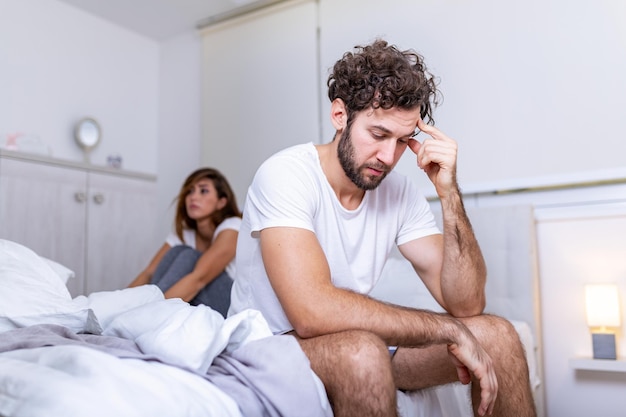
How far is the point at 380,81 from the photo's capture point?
1.60 m

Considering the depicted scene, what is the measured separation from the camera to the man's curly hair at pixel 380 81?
159cm

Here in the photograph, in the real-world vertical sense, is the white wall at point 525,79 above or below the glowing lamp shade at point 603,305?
above

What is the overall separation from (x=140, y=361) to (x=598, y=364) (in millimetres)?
1883

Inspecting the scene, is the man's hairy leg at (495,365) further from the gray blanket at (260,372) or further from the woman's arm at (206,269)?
the woman's arm at (206,269)

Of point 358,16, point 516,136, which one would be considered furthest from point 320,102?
point 516,136

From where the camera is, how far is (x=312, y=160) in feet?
5.43

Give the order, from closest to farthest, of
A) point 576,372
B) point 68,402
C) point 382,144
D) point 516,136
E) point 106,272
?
point 68,402, point 382,144, point 576,372, point 516,136, point 106,272

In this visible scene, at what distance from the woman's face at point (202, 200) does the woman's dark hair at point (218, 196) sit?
2 centimetres

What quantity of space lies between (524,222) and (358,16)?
1454 mm

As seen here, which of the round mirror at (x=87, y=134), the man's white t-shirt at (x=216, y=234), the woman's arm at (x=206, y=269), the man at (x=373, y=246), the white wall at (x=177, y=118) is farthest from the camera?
the white wall at (x=177, y=118)

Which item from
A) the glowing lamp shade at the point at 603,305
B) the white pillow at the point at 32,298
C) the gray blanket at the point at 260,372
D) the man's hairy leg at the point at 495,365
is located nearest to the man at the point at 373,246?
the man's hairy leg at the point at 495,365

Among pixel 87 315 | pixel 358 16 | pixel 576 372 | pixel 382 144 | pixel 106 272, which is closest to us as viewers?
pixel 87 315

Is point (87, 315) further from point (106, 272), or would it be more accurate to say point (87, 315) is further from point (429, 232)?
point (106, 272)

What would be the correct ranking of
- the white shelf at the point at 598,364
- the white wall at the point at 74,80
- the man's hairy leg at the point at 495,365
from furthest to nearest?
the white wall at the point at 74,80 < the white shelf at the point at 598,364 < the man's hairy leg at the point at 495,365
